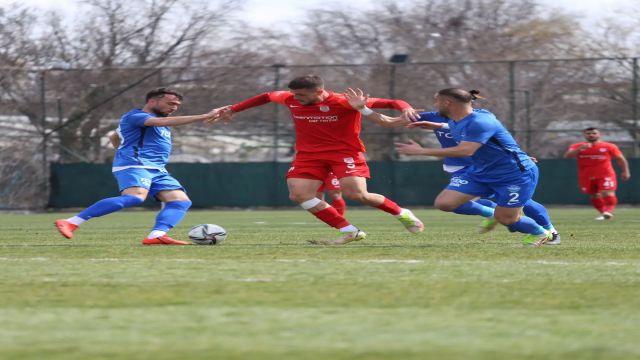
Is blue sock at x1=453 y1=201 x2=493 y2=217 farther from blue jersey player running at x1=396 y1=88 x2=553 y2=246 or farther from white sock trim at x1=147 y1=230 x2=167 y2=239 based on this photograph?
white sock trim at x1=147 y1=230 x2=167 y2=239

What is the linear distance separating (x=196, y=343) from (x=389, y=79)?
82.3 feet

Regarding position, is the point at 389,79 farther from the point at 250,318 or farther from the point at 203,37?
the point at 250,318

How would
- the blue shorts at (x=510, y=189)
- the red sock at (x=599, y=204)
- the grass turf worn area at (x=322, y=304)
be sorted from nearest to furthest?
the grass turf worn area at (x=322, y=304)
the blue shorts at (x=510, y=189)
the red sock at (x=599, y=204)

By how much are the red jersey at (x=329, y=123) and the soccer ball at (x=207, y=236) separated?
1103 mm

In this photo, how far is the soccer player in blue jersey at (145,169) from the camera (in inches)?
435

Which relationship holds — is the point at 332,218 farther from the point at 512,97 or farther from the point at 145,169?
the point at 512,97

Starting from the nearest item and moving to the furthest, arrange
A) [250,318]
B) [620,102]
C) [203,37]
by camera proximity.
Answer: [250,318]
[620,102]
[203,37]

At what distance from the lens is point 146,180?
11234 mm

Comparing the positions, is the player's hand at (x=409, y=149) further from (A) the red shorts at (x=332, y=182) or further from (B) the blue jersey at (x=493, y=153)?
(A) the red shorts at (x=332, y=182)

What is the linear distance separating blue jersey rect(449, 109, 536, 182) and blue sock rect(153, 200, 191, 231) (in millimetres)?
2753

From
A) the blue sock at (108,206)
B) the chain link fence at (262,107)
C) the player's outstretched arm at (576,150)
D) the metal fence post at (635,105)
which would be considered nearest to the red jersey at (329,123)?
the blue sock at (108,206)

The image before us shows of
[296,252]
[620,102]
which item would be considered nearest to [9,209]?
[620,102]

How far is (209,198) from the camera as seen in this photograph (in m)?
29.2

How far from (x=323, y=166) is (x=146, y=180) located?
169cm
